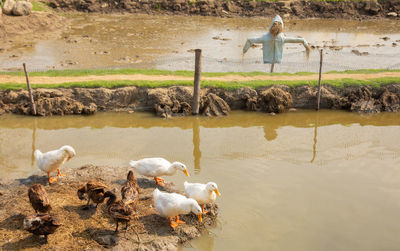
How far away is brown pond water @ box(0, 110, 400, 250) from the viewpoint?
8616 millimetres

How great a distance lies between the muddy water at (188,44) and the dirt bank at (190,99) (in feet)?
11.4

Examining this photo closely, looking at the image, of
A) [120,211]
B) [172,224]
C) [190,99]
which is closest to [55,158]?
[120,211]

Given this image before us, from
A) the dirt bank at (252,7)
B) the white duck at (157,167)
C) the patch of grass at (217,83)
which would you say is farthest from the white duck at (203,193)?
the dirt bank at (252,7)

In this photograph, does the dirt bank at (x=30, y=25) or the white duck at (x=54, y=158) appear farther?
the dirt bank at (x=30, y=25)

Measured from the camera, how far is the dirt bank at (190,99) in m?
14.5

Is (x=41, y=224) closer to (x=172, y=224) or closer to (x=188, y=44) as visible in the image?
Answer: (x=172, y=224)

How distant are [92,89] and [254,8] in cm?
2355

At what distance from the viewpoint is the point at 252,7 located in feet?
115

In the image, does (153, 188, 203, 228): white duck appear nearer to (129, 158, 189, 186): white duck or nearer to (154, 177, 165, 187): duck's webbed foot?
(129, 158, 189, 186): white duck

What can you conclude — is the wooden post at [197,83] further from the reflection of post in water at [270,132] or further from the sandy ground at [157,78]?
the reflection of post in water at [270,132]

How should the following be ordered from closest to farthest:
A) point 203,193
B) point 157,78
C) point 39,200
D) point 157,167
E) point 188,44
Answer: point 39,200 → point 203,193 → point 157,167 → point 157,78 → point 188,44

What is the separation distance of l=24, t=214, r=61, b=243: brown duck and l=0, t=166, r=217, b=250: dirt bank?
0.33 meters

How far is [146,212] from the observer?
853cm

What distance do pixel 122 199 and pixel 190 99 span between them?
7667mm
